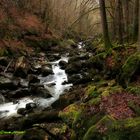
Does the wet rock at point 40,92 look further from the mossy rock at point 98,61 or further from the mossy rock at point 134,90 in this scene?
the mossy rock at point 134,90

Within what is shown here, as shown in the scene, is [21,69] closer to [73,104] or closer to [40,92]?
[40,92]

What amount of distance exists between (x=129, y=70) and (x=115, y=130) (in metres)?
4.72

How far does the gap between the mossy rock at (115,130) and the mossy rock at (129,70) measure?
398cm

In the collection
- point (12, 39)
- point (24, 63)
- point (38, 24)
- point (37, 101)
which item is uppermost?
point (38, 24)

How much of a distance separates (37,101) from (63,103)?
2166mm

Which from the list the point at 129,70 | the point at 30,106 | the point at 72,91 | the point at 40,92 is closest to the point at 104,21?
the point at 72,91

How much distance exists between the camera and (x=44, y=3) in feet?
133

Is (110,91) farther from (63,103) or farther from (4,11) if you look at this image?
(4,11)

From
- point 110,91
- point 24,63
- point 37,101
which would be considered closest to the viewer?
point 110,91

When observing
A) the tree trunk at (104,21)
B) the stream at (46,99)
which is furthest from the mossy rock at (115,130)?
the tree trunk at (104,21)

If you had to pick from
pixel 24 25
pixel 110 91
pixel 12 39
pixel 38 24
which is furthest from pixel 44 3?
pixel 110 91

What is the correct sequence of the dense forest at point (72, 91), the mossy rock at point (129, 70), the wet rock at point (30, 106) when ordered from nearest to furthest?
the dense forest at point (72, 91) < the mossy rock at point (129, 70) < the wet rock at point (30, 106)

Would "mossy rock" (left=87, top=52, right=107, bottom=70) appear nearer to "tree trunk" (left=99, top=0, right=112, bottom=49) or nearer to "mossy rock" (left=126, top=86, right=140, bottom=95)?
"tree trunk" (left=99, top=0, right=112, bottom=49)

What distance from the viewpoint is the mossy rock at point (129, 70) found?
395 inches
